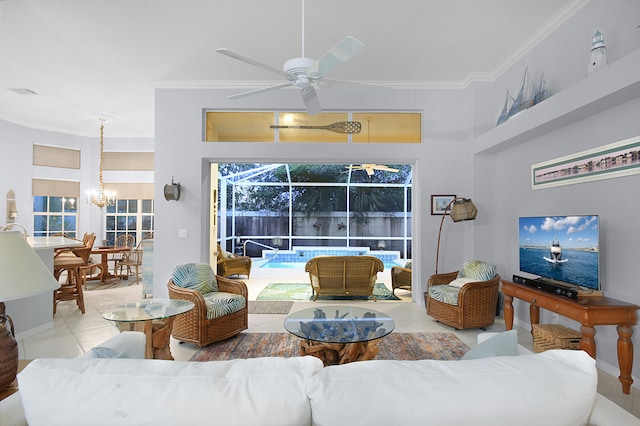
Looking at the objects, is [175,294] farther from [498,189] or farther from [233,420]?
[498,189]

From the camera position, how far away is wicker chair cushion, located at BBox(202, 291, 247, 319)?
3434mm

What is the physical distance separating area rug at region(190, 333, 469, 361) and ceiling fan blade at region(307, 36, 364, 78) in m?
2.45

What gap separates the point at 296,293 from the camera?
6.18 metres

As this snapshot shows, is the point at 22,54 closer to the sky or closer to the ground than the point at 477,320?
closer to the sky

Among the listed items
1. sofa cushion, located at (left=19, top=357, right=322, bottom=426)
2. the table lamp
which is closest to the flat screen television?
sofa cushion, located at (left=19, top=357, right=322, bottom=426)

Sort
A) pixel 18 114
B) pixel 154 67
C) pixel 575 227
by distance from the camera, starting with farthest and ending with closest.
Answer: pixel 18 114, pixel 154 67, pixel 575 227

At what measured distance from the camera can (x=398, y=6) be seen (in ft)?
10.7

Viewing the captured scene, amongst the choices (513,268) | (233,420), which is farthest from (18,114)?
(513,268)

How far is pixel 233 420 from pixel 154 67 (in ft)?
15.6

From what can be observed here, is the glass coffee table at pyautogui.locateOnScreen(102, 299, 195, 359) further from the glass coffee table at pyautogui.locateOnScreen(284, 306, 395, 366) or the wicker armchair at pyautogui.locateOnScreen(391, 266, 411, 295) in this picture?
the wicker armchair at pyautogui.locateOnScreen(391, 266, 411, 295)

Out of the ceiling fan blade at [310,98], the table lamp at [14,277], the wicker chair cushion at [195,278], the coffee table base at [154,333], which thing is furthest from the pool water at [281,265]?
the table lamp at [14,277]

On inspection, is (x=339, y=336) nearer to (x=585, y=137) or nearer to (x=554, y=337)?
(x=554, y=337)

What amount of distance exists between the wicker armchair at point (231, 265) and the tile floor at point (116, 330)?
134cm

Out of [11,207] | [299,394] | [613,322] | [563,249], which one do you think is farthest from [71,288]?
[613,322]
